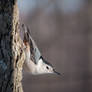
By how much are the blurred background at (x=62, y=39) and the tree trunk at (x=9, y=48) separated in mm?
5282

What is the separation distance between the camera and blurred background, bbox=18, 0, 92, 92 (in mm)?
7176

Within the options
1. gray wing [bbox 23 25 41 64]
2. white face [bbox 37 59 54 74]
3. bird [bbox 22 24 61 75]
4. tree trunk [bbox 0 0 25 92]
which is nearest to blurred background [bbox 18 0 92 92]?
white face [bbox 37 59 54 74]

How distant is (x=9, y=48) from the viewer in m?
1.75

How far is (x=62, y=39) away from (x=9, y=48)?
605cm

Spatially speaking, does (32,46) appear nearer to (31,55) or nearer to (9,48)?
(31,55)

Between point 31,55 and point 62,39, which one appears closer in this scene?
point 31,55

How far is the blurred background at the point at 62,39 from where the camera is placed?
7176mm

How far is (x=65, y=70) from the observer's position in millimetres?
7281

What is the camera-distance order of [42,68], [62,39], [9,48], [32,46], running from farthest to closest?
[62,39], [42,68], [32,46], [9,48]

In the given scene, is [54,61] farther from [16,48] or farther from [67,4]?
[16,48]

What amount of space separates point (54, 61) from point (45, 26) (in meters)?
0.92

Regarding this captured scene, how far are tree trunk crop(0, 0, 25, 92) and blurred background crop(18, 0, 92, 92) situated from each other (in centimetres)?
528

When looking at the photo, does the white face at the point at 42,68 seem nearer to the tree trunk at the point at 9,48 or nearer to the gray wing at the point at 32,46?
the gray wing at the point at 32,46

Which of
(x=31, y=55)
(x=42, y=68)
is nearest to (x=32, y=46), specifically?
(x=31, y=55)
